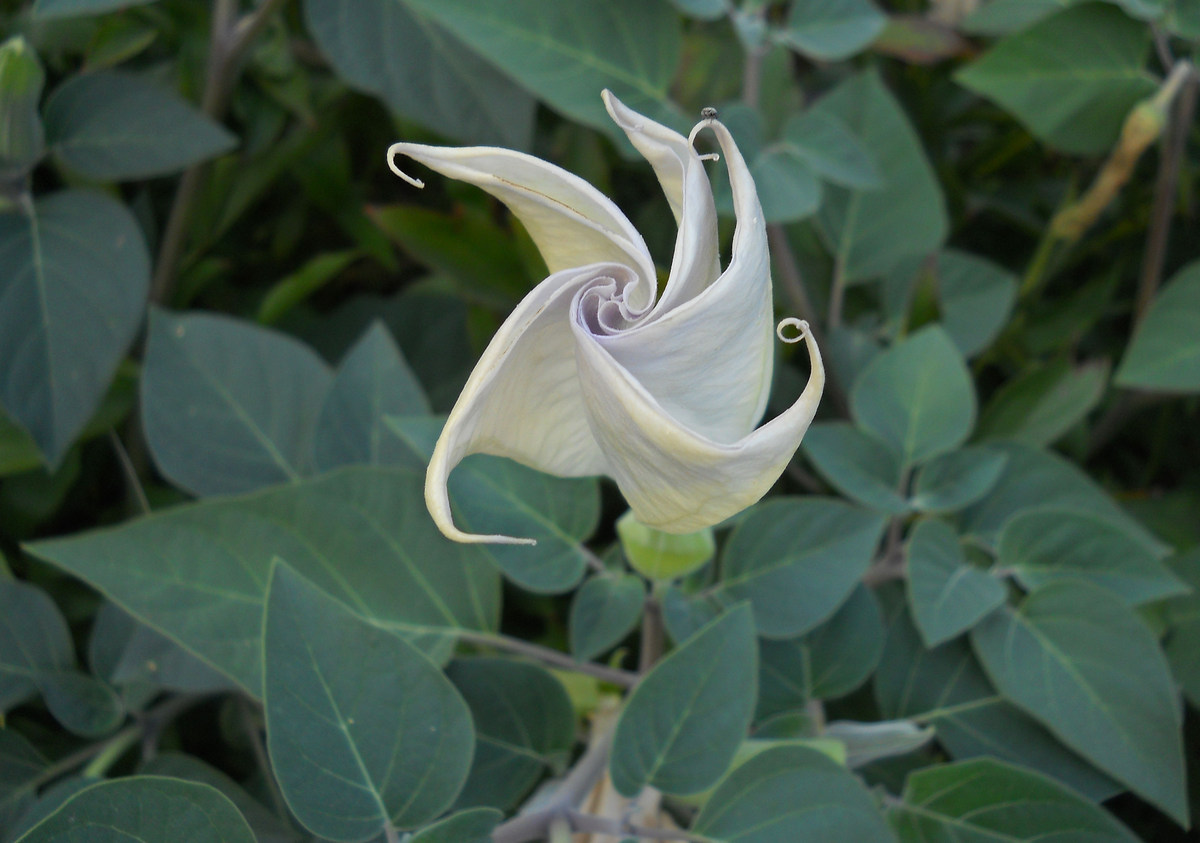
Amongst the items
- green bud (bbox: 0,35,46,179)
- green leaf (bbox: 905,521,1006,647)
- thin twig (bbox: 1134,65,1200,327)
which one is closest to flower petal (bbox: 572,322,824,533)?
green leaf (bbox: 905,521,1006,647)

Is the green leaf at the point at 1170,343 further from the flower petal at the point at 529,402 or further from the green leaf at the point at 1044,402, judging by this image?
the flower petal at the point at 529,402

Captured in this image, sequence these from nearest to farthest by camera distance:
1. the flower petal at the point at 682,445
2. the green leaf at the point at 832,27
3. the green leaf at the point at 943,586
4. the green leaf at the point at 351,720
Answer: the flower petal at the point at 682,445, the green leaf at the point at 351,720, the green leaf at the point at 943,586, the green leaf at the point at 832,27

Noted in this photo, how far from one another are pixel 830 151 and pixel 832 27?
72 millimetres

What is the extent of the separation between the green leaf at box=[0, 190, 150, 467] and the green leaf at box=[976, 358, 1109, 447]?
429 millimetres

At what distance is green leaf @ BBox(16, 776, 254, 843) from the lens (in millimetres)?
247

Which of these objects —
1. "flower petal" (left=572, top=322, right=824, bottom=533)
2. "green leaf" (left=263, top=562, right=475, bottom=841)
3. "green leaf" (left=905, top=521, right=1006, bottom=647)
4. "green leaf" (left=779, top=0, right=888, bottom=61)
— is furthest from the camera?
"green leaf" (left=779, top=0, right=888, bottom=61)

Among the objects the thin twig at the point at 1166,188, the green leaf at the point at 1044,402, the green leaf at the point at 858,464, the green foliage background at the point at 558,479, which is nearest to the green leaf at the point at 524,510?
the green foliage background at the point at 558,479

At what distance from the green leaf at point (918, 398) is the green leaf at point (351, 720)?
238 mm

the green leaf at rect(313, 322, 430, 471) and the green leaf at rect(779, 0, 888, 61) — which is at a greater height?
the green leaf at rect(779, 0, 888, 61)

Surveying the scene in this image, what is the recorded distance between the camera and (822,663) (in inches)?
14.9

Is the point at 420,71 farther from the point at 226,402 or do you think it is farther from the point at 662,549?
the point at 662,549

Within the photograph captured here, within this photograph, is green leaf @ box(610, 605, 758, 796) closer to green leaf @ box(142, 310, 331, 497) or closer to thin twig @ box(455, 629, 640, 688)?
thin twig @ box(455, 629, 640, 688)

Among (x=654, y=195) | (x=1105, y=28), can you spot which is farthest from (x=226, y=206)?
(x=1105, y=28)

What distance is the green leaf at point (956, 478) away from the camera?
416 mm
